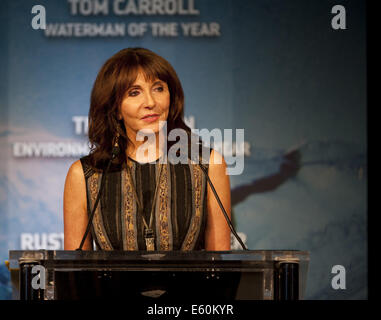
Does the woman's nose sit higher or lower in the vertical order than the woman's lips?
higher

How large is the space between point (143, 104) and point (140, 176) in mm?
242

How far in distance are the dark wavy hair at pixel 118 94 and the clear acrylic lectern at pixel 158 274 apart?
2.42 ft

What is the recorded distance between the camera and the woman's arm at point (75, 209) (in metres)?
1.93

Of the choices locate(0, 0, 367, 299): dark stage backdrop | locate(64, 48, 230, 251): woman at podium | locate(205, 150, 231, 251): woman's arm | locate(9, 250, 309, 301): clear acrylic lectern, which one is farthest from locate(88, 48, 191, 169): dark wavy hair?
locate(0, 0, 367, 299): dark stage backdrop

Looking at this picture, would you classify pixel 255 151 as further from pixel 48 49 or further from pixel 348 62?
pixel 48 49

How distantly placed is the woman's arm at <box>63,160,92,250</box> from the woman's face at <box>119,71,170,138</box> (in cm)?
23

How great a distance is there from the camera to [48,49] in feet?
9.54

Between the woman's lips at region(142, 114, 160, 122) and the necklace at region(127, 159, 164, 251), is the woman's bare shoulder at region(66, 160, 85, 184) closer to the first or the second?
the necklace at region(127, 159, 164, 251)

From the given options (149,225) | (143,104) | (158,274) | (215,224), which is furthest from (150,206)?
(158,274)

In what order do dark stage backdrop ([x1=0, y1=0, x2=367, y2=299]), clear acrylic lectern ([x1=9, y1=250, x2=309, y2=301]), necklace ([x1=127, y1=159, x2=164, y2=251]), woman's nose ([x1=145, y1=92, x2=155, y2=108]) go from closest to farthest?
1. clear acrylic lectern ([x1=9, y1=250, x2=309, y2=301])
2. necklace ([x1=127, y1=159, x2=164, y2=251])
3. woman's nose ([x1=145, y1=92, x2=155, y2=108])
4. dark stage backdrop ([x1=0, y1=0, x2=367, y2=299])

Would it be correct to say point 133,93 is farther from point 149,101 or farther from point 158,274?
point 158,274

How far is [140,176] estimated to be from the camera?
1.95 meters

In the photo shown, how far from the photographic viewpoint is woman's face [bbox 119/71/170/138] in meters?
Answer: 1.91

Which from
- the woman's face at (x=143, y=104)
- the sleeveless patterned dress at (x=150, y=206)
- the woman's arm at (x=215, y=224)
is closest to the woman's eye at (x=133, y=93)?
the woman's face at (x=143, y=104)
